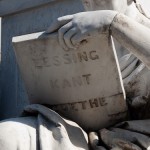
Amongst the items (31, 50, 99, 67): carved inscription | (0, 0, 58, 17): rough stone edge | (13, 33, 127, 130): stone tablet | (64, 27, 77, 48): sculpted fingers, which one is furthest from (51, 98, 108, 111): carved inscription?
(0, 0, 58, 17): rough stone edge

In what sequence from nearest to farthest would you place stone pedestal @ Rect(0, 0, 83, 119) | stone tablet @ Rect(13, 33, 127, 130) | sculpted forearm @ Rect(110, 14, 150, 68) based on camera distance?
sculpted forearm @ Rect(110, 14, 150, 68), stone tablet @ Rect(13, 33, 127, 130), stone pedestal @ Rect(0, 0, 83, 119)

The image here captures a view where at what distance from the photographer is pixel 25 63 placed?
438cm

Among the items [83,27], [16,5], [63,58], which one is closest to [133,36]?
[83,27]

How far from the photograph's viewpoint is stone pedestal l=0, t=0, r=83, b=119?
6.07 metres

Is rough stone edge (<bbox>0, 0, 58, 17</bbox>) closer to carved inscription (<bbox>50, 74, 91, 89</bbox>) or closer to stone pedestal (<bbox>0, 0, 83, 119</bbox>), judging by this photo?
stone pedestal (<bbox>0, 0, 83, 119</bbox>)

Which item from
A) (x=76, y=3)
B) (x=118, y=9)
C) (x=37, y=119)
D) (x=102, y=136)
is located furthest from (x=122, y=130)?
(x=76, y=3)

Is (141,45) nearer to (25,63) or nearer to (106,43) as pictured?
(106,43)

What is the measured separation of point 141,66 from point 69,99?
427 millimetres

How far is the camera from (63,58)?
424 cm

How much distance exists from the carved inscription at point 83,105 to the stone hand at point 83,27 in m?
0.32

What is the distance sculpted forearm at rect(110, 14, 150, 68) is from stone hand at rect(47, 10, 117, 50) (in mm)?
41

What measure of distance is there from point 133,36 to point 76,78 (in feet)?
1.29

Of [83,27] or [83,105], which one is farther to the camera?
[83,105]

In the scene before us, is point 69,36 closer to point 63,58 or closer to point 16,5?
point 63,58
